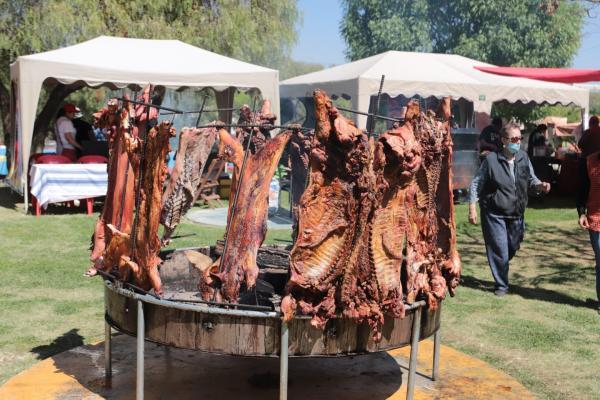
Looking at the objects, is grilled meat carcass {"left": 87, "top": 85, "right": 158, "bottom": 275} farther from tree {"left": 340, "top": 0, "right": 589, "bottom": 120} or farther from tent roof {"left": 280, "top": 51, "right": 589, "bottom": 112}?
tree {"left": 340, "top": 0, "right": 589, "bottom": 120}

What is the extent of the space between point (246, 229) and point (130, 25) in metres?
15.0

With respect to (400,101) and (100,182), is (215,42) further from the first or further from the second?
(100,182)

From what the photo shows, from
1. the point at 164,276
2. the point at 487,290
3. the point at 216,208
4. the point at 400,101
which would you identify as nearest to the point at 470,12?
the point at 400,101

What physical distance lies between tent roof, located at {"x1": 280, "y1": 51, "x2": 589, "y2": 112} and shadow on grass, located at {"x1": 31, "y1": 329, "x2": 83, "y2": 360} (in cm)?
945

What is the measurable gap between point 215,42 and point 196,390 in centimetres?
1573

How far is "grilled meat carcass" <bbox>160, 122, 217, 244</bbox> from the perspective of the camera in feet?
15.1

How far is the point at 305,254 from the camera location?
3.50 meters

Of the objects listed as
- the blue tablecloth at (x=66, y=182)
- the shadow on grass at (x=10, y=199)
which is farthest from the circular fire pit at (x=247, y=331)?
the shadow on grass at (x=10, y=199)

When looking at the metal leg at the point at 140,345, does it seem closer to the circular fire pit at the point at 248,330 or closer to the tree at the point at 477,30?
the circular fire pit at the point at 248,330

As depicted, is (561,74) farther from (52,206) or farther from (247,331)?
(247,331)

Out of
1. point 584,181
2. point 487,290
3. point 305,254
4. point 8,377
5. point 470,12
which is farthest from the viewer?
point 470,12

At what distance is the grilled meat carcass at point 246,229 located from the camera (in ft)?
12.4

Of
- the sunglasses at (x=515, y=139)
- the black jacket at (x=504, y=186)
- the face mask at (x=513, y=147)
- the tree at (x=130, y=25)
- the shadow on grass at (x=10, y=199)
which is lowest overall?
the shadow on grass at (x=10, y=199)

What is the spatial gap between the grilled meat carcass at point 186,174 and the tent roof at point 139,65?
8.24 meters
